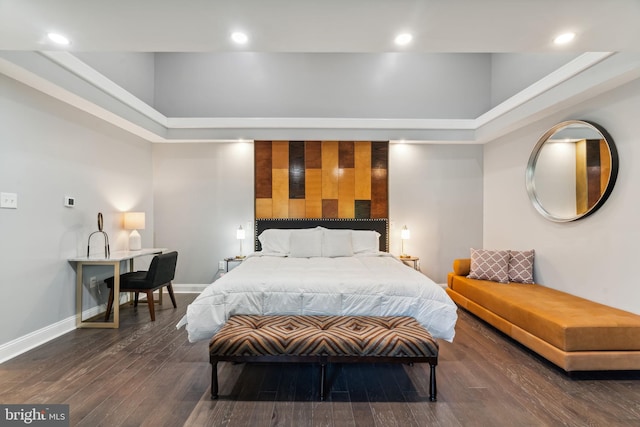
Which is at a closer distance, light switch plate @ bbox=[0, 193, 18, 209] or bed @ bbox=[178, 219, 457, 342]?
bed @ bbox=[178, 219, 457, 342]

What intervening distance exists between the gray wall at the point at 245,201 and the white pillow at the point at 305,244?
3.32ft

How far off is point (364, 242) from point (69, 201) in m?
3.52

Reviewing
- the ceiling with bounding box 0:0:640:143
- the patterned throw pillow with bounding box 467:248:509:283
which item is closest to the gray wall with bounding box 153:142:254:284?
the ceiling with bounding box 0:0:640:143

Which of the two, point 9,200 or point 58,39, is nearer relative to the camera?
point 58,39

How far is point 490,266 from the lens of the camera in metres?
3.86

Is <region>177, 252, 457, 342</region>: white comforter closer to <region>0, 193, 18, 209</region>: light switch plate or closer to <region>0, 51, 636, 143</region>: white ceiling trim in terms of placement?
<region>0, 193, 18, 209</region>: light switch plate

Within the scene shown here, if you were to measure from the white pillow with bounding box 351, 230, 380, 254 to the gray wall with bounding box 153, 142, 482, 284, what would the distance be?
62 centimetres

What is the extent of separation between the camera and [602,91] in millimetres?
2955

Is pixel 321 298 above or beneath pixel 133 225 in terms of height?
beneath

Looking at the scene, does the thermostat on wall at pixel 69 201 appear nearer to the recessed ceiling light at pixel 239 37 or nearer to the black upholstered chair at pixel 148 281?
the black upholstered chair at pixel 148 281

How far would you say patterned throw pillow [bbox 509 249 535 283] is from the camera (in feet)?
12.3

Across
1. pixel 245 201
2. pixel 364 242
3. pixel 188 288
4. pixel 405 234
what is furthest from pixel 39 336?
pixel 405 234

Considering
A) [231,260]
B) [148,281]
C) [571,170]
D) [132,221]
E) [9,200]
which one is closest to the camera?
[9,200]

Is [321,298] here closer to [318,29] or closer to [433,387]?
[433,387]
